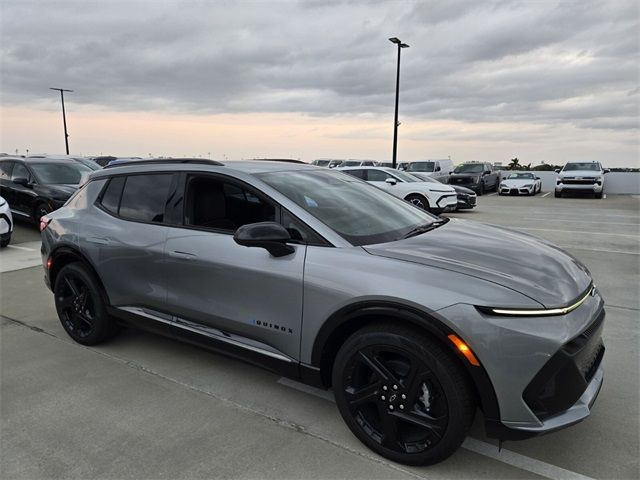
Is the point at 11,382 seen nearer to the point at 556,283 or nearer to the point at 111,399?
the point at 111,399

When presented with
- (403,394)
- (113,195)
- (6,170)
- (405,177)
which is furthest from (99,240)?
(405,177)

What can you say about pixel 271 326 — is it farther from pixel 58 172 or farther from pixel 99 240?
pixel 58 172

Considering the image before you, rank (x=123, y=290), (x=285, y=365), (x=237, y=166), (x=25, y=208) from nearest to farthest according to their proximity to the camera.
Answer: (x=285, y=365) → (x=237, y=166) → (x=123, y=290) → (x=25, y=208)

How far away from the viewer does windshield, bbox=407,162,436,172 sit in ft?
77.8

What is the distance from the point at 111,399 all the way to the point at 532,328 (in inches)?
105

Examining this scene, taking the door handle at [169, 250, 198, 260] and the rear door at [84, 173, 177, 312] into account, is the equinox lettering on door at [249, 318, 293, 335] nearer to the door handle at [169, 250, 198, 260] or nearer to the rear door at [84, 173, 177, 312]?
the door handle at [169, 250, 198, 260]

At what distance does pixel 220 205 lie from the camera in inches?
125

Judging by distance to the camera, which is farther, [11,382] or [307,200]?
[11,382]

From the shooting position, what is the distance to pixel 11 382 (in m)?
3.32

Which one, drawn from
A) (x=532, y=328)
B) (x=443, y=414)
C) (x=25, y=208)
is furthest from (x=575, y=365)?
(x=25, y=208)

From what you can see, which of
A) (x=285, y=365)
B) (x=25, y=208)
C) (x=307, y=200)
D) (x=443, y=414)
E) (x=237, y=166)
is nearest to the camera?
(x=443, y=414)

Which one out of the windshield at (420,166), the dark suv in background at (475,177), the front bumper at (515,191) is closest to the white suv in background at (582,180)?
the front bumper at (515,191)

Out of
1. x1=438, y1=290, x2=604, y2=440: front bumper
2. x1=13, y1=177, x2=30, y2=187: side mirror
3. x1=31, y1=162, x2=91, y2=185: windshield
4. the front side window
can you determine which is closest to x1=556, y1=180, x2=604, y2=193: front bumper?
x1=31, y1=162, x2=91, y2=185: windshield

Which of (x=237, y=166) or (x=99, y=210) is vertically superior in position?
(x=237, y=166)
